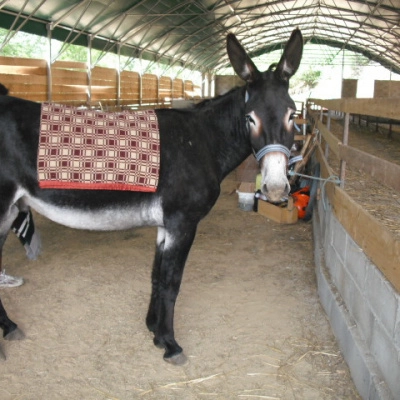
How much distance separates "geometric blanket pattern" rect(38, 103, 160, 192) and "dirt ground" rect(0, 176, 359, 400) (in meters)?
1.20

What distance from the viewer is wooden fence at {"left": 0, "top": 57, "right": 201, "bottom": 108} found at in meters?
10.8

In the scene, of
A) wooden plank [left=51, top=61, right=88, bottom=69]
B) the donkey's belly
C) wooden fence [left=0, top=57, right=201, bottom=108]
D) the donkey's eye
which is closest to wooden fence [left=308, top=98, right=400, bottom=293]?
the donkey's eye

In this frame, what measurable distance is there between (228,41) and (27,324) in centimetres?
260

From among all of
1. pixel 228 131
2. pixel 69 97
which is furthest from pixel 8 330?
pixel 69 97

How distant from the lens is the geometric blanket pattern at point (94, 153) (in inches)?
110

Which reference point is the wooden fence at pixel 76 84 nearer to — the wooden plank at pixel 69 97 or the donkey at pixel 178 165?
the wooden plank at pixel 69 97

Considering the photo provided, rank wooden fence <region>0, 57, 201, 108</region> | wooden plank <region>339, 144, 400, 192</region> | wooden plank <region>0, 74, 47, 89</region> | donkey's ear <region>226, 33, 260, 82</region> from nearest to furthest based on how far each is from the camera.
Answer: wooden plank <region>339, 144, 400, 192</region> < donkey's ear <region>226, 33, 260, 82</region> < wooden plank <region>0, 74, 47, 89</region> < wooden fence <region>0, 57, 201, 108</region>

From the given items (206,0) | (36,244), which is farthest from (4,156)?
(206,0)

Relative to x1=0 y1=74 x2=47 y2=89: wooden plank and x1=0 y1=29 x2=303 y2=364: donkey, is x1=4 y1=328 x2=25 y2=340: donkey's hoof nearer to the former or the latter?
x1=0 y1=29 x2=303 y2=364: donkey

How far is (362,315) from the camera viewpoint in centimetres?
280

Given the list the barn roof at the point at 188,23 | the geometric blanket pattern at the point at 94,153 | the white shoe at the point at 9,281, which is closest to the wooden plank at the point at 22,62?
the barn roof at the point at 188,23

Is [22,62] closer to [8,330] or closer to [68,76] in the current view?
[68,76]

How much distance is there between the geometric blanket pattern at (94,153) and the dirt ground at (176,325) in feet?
3.93

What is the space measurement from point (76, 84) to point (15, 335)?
11.9 metres
